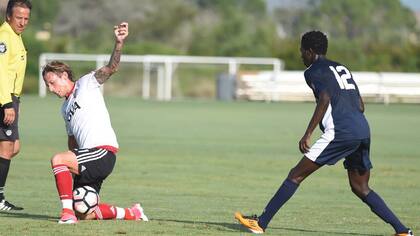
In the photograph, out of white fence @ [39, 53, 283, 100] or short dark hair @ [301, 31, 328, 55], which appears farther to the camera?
white fence @ [39, 53, 283, 100]

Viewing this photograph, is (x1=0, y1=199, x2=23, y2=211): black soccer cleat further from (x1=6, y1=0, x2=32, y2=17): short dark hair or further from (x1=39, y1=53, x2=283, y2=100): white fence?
(x1=39, y1=53, x2=283, y2=100): white fence

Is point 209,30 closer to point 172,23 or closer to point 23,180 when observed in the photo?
point 172,23

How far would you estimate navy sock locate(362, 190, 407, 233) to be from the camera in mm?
10234

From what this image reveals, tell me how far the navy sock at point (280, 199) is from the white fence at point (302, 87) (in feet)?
119

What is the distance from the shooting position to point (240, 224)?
436 inches

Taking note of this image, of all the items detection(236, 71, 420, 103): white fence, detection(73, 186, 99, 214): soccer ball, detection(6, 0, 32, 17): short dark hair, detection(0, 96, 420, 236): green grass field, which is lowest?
detection(236, 71, 420, 103): white fence

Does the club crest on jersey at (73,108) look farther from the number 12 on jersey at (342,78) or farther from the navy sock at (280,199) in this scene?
the number 12 on jersey at (342,78)

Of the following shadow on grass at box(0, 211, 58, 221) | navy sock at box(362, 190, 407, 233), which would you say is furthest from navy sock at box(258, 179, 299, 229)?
shadow on grass at box(0, 211, 58, 221)

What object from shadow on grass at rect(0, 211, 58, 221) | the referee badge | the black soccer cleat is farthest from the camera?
the black soccer cleat

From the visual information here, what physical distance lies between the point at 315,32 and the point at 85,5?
98751 millimetres

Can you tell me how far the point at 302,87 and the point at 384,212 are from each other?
3720cm

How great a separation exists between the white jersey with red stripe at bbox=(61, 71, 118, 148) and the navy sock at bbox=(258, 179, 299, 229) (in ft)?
5.47

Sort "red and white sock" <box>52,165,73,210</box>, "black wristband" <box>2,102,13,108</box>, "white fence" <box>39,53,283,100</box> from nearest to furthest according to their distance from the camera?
"red and white sock" <box>52,165,73,210</box>, "black wristband" <box>2,102,13,108</box>, "white fence" <box>39,53,283,100</box>

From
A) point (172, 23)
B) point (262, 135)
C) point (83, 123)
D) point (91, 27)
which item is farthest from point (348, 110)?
point (91, 27)
